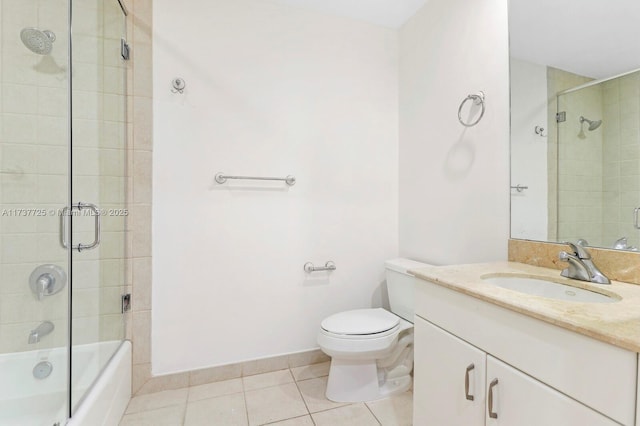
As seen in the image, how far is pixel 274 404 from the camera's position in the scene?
5.19 ft

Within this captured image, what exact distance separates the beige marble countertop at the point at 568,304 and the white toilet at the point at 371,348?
1.80 feet

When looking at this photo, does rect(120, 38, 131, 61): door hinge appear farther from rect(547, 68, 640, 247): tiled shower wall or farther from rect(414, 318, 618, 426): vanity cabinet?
rect(547, 68, 640, 247): tiled shower wall

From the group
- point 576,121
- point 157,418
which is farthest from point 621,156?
point 157,418

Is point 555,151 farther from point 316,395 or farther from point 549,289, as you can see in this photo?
point 316,395

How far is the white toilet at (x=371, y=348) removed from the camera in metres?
1.51

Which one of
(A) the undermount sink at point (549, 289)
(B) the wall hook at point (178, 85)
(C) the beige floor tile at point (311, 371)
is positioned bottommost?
(C) the beige floor tile at point (311, 371)

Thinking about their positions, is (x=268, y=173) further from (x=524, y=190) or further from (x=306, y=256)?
(x=524, y=190)

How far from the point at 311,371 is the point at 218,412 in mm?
593

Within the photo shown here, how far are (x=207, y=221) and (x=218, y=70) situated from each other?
0.89 m

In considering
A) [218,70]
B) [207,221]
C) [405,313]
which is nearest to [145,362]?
[207,221]

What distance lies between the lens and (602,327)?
64cm

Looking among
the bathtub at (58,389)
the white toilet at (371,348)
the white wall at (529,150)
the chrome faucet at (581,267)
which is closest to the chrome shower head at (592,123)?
the white wall at (529,150)

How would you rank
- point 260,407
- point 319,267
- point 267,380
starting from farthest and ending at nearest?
point 319,267
point 267,380
point 260,407

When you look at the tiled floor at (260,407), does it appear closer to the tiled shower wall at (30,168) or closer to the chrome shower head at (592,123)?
the tiled shower wall at (30,168)
